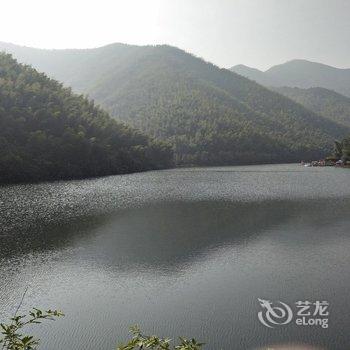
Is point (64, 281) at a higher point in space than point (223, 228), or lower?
lower

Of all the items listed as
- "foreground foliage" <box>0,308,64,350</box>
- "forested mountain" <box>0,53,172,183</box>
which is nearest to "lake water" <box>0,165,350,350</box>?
"foreground foliage" <box>0,308,64,350</box>

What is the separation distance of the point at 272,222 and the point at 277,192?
3055cm

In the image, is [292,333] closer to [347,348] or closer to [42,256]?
[347,348]

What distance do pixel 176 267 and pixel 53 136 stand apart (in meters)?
98.9

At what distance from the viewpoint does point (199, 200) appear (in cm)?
7038

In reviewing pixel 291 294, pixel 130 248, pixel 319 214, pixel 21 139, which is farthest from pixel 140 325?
pixel 21 139

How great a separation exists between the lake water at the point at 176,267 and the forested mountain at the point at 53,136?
46.9 meters

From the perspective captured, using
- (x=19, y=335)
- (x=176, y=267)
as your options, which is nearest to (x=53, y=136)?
(x=176, y=267)

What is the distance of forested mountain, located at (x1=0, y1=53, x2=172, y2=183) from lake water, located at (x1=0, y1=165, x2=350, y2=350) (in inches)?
1845

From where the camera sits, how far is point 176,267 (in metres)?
32.2

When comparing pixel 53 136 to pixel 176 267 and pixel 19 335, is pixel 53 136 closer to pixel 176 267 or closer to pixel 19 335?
pixel 176 267

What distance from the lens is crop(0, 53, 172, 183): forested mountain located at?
108250mm

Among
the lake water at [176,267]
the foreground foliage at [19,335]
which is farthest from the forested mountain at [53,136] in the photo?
the foreground foliage at [19,335]

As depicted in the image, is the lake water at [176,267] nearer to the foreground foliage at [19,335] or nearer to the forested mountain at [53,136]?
the foreground foliage at [19,335]
